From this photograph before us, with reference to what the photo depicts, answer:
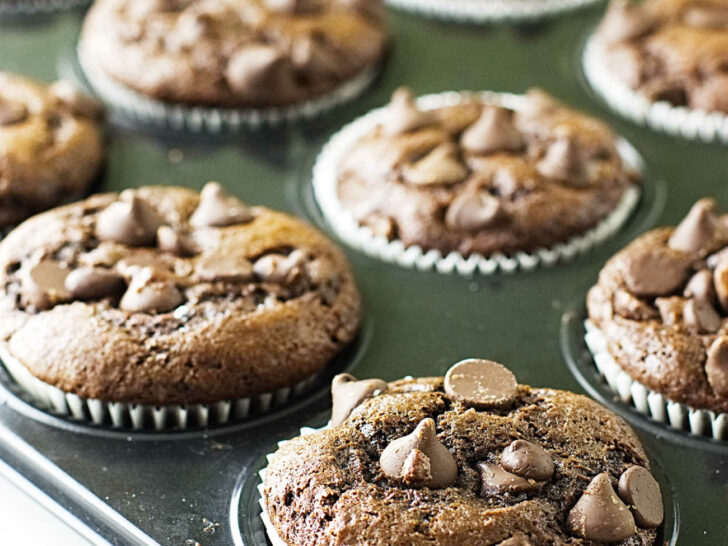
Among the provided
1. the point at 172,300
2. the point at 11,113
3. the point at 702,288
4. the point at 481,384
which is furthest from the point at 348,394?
the point at 11,113

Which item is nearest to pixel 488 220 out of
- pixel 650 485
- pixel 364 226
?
pixel 364 226

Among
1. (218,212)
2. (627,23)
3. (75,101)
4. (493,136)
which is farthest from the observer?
(627,23)

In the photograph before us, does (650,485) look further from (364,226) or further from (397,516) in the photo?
(364,226)

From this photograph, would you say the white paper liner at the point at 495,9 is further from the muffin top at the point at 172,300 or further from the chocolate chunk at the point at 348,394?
the chocolate chunk at the point at 348,394

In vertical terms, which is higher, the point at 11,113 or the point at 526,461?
the point at 11,113

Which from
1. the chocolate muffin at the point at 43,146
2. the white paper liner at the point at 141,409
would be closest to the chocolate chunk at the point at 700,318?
the white paper liner at the point at 141,409

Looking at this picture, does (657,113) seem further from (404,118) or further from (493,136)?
(404,118)

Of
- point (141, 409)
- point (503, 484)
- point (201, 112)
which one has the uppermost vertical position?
point (201, 112)
